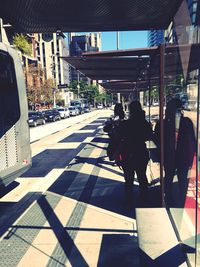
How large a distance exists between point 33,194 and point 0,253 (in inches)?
107

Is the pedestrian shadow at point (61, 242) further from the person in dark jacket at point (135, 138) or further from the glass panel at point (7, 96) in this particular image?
the glass panel at point (7, 96)

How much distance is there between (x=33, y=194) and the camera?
6.90 meters

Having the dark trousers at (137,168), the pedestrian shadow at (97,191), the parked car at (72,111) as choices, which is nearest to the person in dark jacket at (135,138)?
the dark trousers at (137,168)

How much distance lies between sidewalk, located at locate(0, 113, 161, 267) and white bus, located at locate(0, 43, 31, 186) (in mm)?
716

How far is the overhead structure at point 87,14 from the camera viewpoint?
3.96 m

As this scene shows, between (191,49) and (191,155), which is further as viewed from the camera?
(191,155)

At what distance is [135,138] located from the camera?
17.4ft

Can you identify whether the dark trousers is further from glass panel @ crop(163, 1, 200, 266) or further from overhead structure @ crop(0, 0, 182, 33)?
overhead structure @ crop(0, 0, 182, 33)

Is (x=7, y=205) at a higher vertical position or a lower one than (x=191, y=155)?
lower

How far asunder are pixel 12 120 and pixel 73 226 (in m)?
3.16

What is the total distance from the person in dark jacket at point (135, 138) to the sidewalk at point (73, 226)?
73cm

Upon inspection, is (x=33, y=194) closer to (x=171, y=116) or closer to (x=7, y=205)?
(x=7, y=205)

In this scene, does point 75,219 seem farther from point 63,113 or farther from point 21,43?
point 21,43

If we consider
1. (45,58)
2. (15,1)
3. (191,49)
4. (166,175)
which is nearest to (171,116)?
(166,175)
